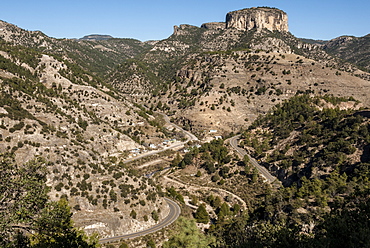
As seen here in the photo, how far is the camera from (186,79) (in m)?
174

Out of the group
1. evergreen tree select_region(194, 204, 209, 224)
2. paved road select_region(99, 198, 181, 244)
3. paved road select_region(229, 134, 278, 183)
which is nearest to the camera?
paved road select_region(99, 198, 181, 244)

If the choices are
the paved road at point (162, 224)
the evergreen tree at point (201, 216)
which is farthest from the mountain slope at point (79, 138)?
the evergreen tree at point (201, 216)

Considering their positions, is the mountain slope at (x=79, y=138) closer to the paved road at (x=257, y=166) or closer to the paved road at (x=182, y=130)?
the paved road at (x=182, y=130)

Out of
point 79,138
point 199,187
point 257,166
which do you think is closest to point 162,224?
point 199,187

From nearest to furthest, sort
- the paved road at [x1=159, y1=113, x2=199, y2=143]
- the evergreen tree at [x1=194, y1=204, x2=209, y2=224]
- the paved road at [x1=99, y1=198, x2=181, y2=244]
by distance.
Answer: the paved road at [x1=99, y1=198, x2=181, y2=244]
the evergreen tree at [x1=194, y1=204, x2=209, y2=224]
the paved road at [x1=159, y1=113, x2=199, y2=143]

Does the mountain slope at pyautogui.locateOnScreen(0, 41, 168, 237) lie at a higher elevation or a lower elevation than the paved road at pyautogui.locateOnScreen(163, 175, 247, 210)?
higher

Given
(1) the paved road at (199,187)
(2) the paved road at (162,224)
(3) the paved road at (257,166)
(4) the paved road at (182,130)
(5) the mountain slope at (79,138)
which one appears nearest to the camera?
(2) the paved road at (162,224)

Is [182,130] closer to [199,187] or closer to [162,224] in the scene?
[199,187]

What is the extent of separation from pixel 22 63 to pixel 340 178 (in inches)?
5242

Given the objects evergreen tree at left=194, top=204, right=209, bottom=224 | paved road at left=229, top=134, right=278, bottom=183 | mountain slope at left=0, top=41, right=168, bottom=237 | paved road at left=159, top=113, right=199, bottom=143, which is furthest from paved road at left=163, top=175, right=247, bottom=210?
paved road at left=159, top=113, right=199, bottom=143

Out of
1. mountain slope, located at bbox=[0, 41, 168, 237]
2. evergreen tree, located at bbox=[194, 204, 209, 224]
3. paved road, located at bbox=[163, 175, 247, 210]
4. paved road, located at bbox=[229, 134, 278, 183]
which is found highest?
mountain slope, located at bbox=[0, 41, 168, 237]

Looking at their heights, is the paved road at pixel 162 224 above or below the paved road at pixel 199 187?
above

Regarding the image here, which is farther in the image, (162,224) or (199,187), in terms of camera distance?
(199,187)

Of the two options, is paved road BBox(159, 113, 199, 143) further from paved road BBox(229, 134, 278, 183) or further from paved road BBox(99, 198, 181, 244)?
paved road BBox(99, 198, 181, 244)
